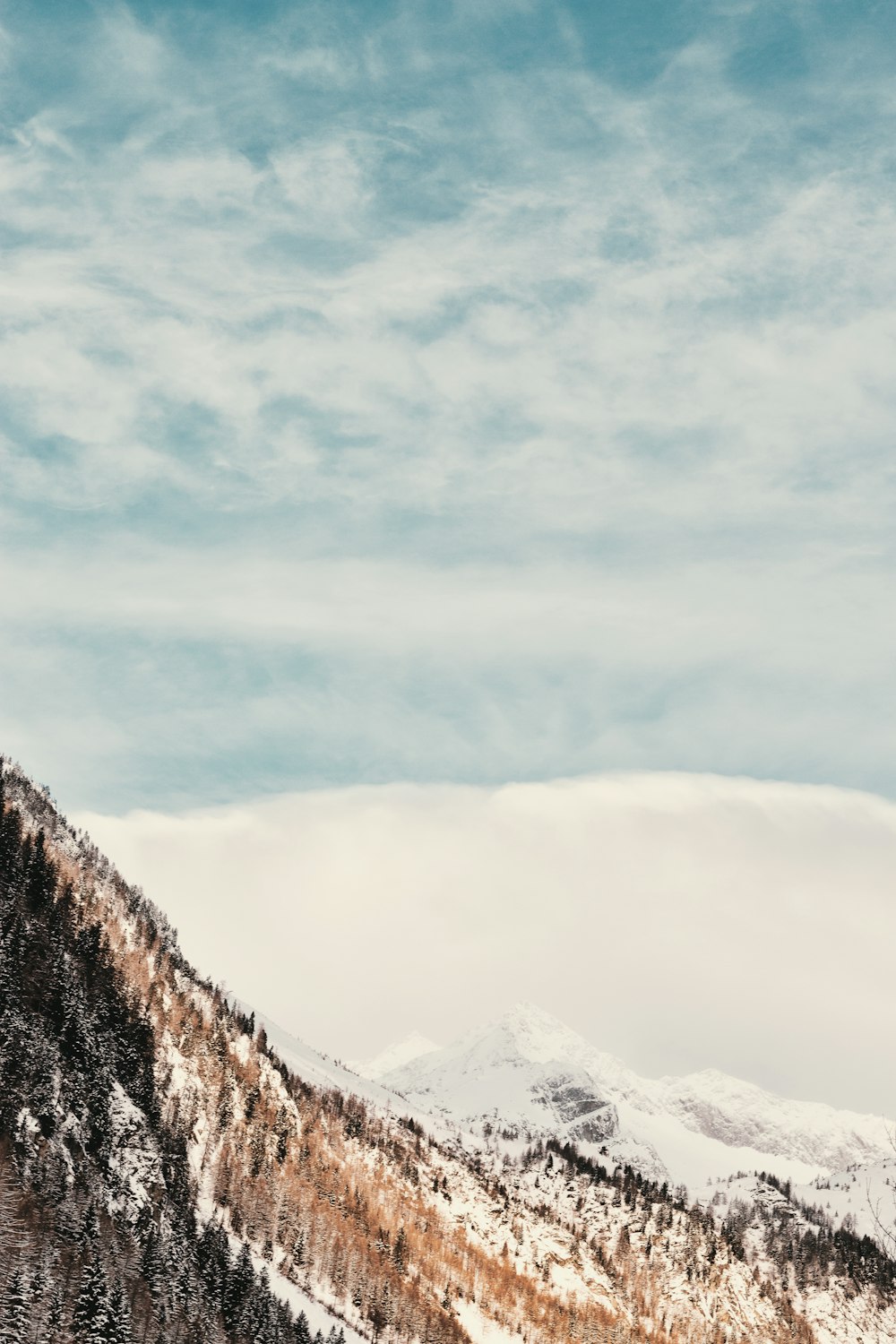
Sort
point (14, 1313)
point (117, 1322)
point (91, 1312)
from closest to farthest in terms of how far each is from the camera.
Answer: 1. point (14, 1313)
2. point (91, 1312)
3. point (117, 1322)

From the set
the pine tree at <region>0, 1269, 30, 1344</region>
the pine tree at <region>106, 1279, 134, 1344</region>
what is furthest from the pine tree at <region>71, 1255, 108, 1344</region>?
the pine tree at <region>0, 1269, 30, 1344</region>

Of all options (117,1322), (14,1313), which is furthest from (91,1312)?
(14,1313)

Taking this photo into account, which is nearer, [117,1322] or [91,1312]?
[91,1312]

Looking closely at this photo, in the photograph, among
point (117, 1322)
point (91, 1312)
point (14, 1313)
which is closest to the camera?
point (14, 1313)

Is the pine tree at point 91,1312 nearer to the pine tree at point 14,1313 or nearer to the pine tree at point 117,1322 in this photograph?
the pine tree at point 117,1322

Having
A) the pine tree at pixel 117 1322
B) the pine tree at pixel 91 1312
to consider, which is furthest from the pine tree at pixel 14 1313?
the pine tree at pixel 117 1322

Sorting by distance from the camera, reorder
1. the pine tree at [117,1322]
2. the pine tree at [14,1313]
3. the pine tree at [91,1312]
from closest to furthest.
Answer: the pine tree at [14,1313], the pine tree at [91,1312], the pine tree at [117,1322]

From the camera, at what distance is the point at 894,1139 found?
35938 millimetres

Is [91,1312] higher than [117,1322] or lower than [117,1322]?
higher

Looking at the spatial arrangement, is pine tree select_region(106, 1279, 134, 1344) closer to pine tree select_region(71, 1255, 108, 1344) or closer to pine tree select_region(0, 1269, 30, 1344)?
pine tree select_region(71, 1255, 108, 1344)

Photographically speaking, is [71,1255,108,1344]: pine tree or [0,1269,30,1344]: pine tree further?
[71,1255,108,1344]: pine tree

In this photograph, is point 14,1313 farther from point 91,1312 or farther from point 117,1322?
point 117,1322

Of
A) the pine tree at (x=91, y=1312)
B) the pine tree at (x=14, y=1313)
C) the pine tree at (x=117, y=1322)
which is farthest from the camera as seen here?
the pine tree at (x=117, y=1322)

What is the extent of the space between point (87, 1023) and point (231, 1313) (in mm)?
61763
